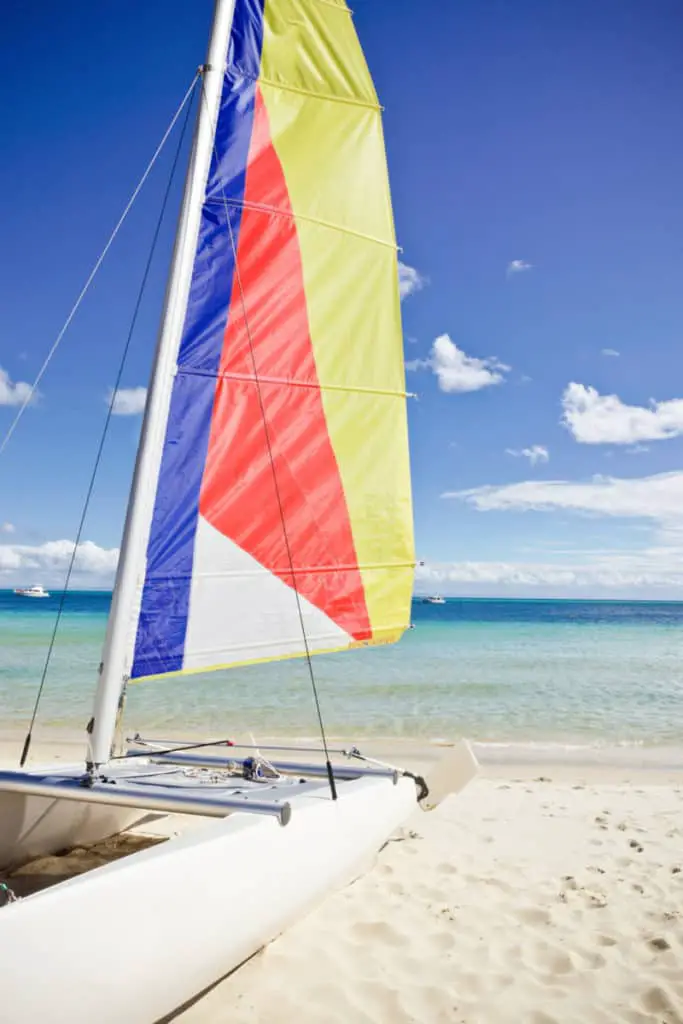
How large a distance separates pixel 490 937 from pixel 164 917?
61.0 inches

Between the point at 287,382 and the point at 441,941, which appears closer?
the point at 441,941

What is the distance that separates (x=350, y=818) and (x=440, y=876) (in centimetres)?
93

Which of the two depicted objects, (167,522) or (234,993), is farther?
(167,522)

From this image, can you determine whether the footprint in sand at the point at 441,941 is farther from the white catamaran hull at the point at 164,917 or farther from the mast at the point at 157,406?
the mast at the point at 157,406

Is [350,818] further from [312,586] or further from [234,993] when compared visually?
[312,586]

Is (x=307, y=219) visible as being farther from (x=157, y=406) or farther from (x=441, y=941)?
(x=441, y=941)

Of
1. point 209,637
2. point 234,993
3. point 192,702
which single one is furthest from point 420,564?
point 192,702

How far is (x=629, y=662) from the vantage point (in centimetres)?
1875

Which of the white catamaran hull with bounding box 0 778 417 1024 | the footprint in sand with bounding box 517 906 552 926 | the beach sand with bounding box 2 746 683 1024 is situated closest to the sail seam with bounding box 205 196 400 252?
the white catamaran hull with bounding box 0 778 417 1024

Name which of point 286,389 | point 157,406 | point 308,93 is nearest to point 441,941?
point 157,406

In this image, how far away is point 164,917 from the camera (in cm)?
220

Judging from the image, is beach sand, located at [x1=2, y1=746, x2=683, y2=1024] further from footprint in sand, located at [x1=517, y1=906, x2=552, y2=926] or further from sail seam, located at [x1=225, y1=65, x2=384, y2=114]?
sail seam, located at [x1=225, y1=65, x2=384, y2=114]

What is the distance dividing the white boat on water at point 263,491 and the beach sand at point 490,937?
0.61ft

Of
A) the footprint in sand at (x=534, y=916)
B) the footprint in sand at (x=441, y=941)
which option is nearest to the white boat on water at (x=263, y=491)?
the footprint in sand at (x=441, y=941)
